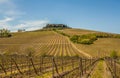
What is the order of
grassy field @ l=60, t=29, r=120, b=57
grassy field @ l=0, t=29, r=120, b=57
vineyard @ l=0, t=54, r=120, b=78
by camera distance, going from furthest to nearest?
1. grassy field @ l=60, t=29, r=120, b=57
2. grassy field @ l=0, t=29, r=120, b=57
3. vineyard @ l=0, t=54, r=120, b=78

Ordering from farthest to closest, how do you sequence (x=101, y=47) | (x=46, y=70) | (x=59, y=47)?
1. (x=101, y=47)
2. (x=59, y=47)
3. (x=46, y=70)

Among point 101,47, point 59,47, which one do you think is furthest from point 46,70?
point 101,47

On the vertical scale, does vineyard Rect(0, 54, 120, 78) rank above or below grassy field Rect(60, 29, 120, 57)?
above

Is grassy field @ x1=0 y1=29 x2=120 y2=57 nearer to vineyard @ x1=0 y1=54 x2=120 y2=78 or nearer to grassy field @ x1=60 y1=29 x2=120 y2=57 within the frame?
grassy field @ x1=60 y1=29 x2=120 y2=57

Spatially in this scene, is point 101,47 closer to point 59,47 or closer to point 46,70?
point 59,47

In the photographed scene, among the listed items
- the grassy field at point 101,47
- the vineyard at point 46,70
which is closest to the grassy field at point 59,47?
the grassy field at point 101,47

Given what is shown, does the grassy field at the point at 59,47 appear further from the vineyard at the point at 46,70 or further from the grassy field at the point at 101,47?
the vineyard at the point at 46,70

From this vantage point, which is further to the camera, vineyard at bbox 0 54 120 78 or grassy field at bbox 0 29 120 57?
grassy field at bbox 0 29 120 57

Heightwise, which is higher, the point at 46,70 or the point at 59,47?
the point at 46,70

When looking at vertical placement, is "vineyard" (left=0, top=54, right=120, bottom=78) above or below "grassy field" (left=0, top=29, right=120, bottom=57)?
above

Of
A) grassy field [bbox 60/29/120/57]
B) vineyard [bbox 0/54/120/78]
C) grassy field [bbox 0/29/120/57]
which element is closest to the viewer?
vineyard [bbox 0/54/120/78]

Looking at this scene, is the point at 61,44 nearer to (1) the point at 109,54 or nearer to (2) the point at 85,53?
(2) the point at 85,53

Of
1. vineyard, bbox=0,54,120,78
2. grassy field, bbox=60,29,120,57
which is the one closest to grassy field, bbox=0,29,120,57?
grassy field, bbox=60,29,120,57

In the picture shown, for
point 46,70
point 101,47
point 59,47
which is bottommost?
point 101,47
